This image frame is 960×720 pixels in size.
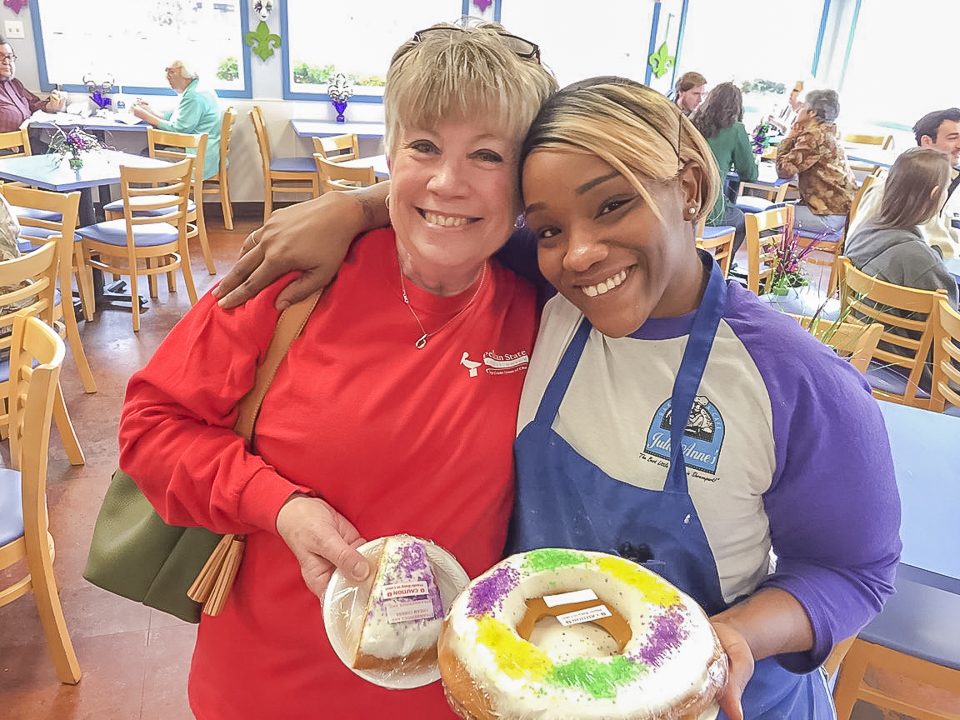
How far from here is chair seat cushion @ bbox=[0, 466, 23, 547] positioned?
2.04 meters

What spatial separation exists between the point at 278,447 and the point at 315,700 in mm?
430

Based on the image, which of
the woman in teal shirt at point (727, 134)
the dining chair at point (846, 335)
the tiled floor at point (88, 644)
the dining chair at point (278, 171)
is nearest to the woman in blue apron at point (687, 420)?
the dining chair at point (846, 335)

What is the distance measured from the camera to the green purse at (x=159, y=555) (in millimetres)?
1219

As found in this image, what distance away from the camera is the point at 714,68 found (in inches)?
382

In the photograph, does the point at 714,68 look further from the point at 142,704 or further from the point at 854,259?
the point at 142,704

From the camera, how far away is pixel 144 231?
4.85 m

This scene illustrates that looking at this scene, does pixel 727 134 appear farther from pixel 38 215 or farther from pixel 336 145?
pixel 38 215

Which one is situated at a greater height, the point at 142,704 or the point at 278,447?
the point at 278,447

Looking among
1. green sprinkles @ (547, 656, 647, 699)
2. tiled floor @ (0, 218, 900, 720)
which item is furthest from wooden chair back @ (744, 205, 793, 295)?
green sprinkles @ (547, 656, 647, 699)

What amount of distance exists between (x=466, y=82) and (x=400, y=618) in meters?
0.74

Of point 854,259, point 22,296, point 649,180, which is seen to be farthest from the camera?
point 854,259

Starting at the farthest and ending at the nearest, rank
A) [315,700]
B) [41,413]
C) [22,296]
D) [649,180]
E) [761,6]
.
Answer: [761,6], [22,296], [41,413], [315,700], [649,180]

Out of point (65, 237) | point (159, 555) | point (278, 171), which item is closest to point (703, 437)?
point (159, 555)

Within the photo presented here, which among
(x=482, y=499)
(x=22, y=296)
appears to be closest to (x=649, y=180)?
(x=482, y=499)
